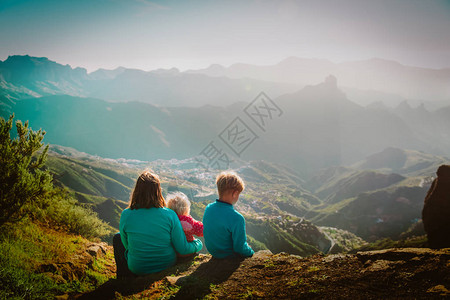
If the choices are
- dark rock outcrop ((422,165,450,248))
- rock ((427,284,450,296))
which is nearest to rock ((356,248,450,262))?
rock ((427,284,450,296))

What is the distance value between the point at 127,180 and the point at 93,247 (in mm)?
207842

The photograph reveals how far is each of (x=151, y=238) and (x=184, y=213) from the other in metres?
1.21

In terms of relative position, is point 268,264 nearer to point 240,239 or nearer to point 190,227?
point 240,239

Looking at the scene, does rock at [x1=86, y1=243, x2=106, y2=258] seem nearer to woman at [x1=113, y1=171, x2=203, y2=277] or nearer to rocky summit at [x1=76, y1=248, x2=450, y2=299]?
woman at [x1=113, y1=171, x2=203, y2=277]

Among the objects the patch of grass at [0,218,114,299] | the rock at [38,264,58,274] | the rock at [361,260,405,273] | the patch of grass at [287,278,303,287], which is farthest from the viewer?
the rock at [38,264,58,274]

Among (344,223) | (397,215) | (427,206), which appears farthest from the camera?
(344,223)

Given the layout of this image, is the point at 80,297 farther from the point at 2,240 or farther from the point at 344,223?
the point at 344,223

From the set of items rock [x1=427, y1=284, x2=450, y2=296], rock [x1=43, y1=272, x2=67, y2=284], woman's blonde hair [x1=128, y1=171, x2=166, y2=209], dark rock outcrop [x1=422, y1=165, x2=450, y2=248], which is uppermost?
woman's blonde hair [x1=128, y1=171, x2=166, y2=209]

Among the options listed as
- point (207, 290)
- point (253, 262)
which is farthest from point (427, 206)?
point (207, 290)

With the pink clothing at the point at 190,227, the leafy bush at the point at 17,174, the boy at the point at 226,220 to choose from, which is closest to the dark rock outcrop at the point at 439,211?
the boy at the point at 226,220

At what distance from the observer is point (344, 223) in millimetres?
189500

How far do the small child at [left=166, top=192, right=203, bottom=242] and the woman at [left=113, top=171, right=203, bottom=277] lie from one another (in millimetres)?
457

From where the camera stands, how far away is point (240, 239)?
19.6 ft

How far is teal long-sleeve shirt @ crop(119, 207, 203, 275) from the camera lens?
17.4 ft
